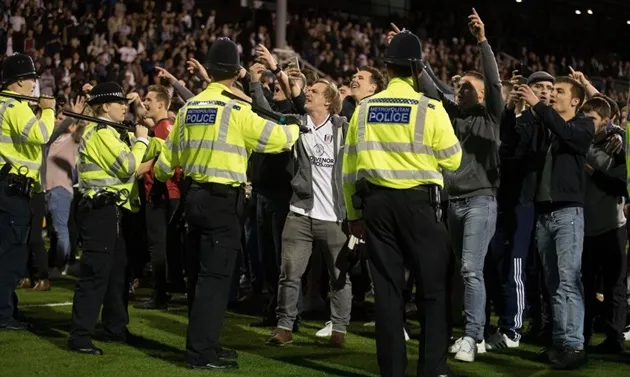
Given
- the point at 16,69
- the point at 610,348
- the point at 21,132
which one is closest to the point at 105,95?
the point at 21,132

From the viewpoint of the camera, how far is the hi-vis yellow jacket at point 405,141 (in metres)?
7.07

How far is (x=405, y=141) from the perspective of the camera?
23.2ft

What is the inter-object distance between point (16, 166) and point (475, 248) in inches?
154

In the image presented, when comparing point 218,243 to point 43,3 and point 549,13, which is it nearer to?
point 43,3

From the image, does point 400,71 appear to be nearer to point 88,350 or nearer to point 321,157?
point 321,157

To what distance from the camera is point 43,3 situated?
23766 millimetres

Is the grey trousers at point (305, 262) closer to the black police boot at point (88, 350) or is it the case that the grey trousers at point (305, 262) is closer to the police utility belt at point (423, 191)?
the black police boot at point (88, 350)

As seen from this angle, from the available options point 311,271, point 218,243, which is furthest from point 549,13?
point 218,243

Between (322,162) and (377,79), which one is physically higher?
(377,79)

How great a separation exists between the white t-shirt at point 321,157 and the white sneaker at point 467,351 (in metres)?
1.66

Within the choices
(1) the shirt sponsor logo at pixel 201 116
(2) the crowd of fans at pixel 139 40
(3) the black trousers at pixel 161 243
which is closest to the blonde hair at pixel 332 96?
(1) the shirt sponsor logo at pixel 201 116

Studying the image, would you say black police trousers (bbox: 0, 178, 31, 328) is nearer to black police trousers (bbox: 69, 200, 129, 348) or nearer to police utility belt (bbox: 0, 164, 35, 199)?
police utility belt (bbox: 0, 164, 35, 199)

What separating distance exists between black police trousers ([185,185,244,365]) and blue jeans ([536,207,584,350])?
2.46 metres

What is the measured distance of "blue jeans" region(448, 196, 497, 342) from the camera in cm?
840
